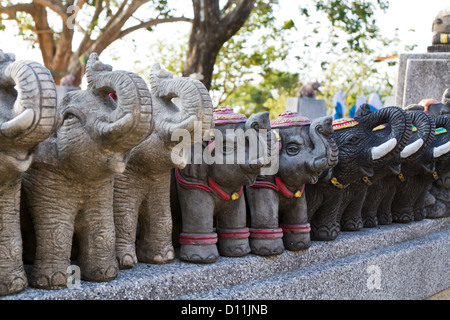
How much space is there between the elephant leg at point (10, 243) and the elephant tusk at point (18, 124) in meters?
0.27

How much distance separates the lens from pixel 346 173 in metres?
3.01

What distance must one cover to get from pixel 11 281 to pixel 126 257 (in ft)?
1.69

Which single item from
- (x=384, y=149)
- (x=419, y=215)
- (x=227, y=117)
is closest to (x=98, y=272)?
(x=227, y=117)

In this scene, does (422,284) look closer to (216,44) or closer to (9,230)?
(9,230)

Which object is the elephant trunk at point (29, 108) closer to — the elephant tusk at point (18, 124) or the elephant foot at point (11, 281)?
the elephant tusk at point (18, 124)

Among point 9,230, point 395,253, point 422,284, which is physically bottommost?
point 422,284

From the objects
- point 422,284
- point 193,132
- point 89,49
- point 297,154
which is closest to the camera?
point 193,132

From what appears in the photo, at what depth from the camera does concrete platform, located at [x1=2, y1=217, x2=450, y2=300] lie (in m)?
2.12

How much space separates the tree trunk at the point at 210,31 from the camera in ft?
25.2

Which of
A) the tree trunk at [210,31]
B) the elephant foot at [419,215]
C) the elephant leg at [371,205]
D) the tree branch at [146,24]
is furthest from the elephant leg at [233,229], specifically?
the tree branch at [146,24]

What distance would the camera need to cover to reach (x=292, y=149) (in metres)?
2.73

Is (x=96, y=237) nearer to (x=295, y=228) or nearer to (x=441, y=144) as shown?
(x=295, y=228)

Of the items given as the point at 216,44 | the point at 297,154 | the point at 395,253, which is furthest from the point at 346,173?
the point at 216,44
